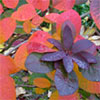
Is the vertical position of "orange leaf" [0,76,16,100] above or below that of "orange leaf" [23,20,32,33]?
below

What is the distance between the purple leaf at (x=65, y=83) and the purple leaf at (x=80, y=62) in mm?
25

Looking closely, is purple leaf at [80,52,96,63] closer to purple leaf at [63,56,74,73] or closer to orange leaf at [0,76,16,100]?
purple leaf at [63,56,74,73]

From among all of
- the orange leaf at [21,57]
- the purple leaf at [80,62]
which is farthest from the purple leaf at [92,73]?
the orange leaf at [21,57]

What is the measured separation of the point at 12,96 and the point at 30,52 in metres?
0.09

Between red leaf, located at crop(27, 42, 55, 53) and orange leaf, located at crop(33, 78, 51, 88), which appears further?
orange leaf, located at crop(33, 78, 51, 88)

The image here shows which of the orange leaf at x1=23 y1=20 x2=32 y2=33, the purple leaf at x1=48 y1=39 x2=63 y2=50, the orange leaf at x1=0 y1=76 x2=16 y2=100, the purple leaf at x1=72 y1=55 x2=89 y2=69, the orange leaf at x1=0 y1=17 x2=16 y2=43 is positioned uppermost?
the orange leaf at x1=0 y1=17 x2=16 y2=43

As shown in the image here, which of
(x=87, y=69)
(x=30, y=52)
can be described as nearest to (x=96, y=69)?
(x=87, y=69)

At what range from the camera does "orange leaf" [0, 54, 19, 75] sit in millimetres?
366

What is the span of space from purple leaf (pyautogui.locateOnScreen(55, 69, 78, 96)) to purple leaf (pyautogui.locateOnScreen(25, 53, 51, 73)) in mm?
24

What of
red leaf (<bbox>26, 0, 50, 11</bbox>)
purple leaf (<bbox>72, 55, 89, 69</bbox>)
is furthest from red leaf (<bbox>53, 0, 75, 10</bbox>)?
purple leaf (<bbox>72, 55, 89, 69</bbox>)

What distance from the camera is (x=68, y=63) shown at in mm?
343

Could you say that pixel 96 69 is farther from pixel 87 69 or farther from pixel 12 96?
pixel 12 96

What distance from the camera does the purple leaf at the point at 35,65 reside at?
0.33 metres

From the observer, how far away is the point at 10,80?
1.19 feet
